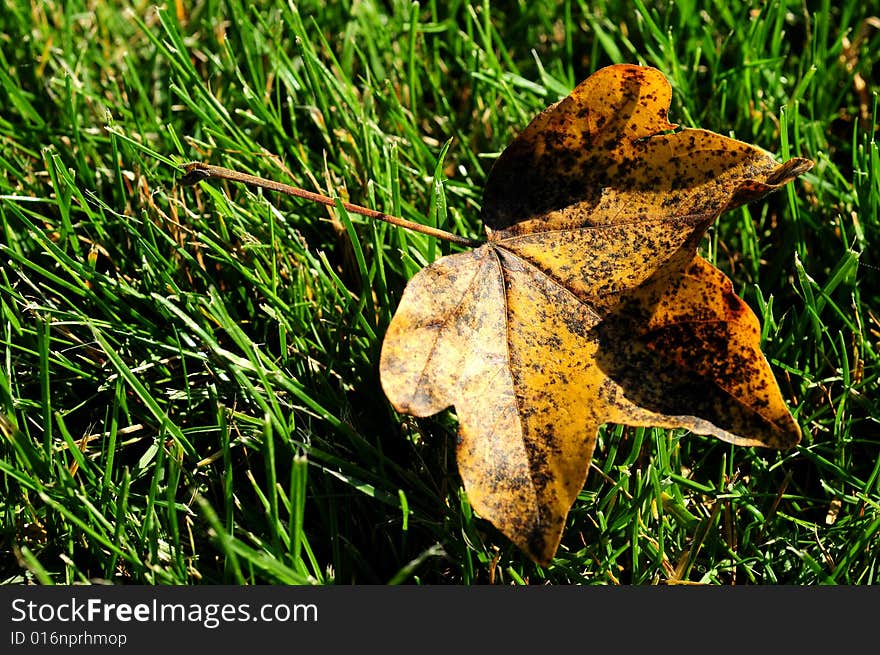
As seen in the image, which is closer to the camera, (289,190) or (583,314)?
(583,314)

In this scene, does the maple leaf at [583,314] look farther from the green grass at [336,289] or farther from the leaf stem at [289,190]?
the green grass at [336,289]

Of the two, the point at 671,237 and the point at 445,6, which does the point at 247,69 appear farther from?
the point at 671,237

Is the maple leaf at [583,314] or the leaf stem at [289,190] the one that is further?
the leaf stem at [289,190]

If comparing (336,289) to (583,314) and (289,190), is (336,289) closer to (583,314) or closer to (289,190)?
(289,190)

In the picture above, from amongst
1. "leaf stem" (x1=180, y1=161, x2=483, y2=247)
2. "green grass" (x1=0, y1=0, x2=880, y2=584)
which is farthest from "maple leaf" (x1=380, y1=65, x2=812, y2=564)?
"green grass" (x1=0, y1=0, x2=880, y2=584)

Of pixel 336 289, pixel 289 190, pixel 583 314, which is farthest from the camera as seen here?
pixel 336 289

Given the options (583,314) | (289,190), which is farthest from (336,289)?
(583,314)

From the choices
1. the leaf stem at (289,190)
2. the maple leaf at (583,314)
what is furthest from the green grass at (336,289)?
the maple leaf at (583,314)
